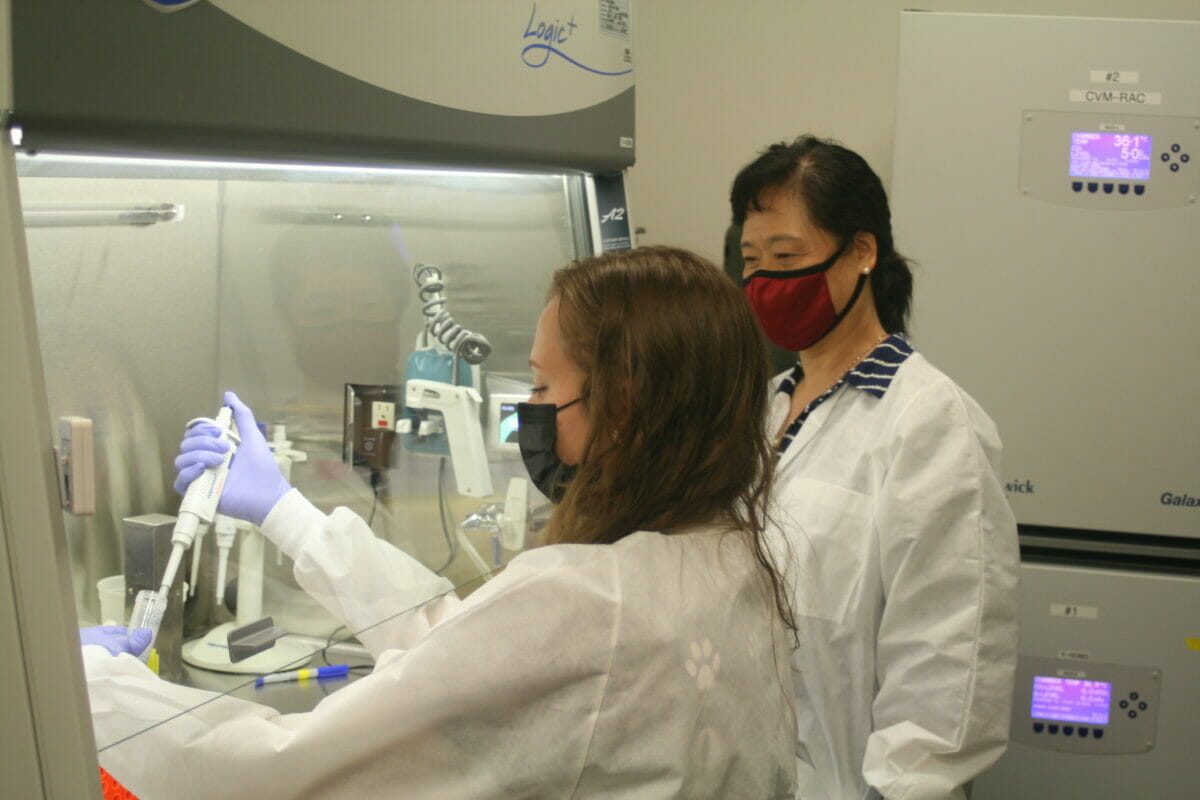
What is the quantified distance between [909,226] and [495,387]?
93 centimetres

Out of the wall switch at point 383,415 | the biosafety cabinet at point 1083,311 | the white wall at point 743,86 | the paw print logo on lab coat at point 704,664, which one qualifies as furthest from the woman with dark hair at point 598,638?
the white wall at point 743,86

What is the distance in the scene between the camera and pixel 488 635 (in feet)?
2.50

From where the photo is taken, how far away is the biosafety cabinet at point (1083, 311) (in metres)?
1.77

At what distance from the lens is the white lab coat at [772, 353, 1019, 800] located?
1199 millimetres

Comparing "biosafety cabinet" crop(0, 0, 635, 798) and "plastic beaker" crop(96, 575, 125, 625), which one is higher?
"biosafety cabinet" crop(0, 0, 635, 798)

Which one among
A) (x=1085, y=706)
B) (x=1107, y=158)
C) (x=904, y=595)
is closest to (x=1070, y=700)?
(x=1085, y=706)

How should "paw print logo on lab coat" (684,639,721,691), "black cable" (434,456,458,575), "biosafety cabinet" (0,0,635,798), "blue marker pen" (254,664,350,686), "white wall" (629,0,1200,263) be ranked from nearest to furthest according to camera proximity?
"biosafety cabinet" (0,0,635,798), "paw print logo on lab coat" (684,639,721,691), "blue marker pen" (254,664,350,686), "black cable" (434,456,458,575), "white wall" (629,0,1200,263)

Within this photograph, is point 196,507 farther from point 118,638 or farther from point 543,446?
point 543,446

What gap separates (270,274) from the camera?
1.11 meters

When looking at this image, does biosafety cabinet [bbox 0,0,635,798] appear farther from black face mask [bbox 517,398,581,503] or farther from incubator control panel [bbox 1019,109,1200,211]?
incubator control panel [bbox 1019,109,1200,211]

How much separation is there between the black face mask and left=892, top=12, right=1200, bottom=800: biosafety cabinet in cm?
109

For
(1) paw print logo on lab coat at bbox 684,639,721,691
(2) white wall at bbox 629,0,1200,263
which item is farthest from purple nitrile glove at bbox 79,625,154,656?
(2) white wall at bbox 629,0,1200,263

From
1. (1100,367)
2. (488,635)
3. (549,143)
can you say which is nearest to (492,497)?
(549,143)

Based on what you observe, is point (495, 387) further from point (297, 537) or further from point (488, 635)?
point (488, 635)
